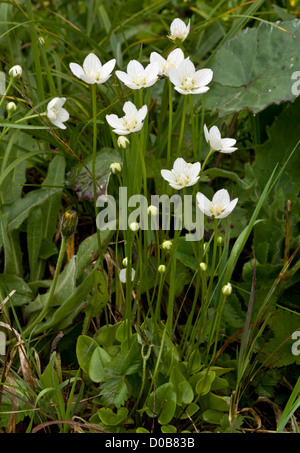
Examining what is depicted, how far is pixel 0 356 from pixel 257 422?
0.58 meters

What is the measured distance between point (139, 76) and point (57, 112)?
0.77 ft

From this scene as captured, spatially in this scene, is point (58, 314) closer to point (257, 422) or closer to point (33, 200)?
point (33, 200)

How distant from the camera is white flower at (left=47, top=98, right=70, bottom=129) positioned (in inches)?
44.4

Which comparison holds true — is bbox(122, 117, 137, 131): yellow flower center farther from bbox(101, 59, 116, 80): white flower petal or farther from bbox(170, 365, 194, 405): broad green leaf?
bbox(170, 365, 194, 405): broad green leaf

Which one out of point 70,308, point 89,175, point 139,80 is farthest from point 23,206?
point 139,80

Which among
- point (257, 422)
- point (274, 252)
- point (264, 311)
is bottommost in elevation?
point (257, 422)

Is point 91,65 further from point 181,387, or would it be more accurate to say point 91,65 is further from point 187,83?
point 181,387

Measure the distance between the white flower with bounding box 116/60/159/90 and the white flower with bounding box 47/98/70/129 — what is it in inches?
6.8

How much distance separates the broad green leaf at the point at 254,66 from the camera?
4.81 ft

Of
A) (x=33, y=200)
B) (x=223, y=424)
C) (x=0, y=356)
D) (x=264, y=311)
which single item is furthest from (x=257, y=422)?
(x=33, y=200)

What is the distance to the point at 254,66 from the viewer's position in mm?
1570

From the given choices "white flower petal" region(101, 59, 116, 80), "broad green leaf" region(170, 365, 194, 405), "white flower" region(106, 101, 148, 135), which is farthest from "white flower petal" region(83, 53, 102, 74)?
"broad green leaf" region(170, 365, 194, 405)

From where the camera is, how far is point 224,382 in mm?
1137
